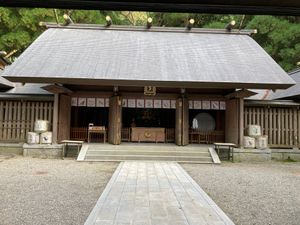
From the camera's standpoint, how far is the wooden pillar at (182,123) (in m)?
13.6

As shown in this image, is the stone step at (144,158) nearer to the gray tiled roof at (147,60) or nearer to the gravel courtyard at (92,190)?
the gravel courtyard at (92,190)

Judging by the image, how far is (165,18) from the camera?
90.9ft

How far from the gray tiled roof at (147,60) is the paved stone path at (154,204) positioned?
552cm

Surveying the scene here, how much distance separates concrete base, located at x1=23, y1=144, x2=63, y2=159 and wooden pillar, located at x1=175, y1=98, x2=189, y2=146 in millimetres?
5197

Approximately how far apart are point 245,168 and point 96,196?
644 cm

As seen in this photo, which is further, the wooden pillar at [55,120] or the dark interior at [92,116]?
the dark interior at [92,116]

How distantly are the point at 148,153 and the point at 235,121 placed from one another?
163 inches

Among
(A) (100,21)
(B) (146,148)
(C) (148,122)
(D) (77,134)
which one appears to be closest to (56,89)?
(D) (77,134)

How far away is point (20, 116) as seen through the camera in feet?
44.7

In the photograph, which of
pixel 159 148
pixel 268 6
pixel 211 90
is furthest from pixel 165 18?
pixel 268 6

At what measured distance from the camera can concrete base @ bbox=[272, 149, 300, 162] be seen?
13.4 meters

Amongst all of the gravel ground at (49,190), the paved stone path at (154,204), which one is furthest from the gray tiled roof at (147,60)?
the paved stone path at (154,204)

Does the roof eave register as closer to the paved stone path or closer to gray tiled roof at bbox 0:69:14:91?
gray tiled roof at bbox 0:69:14:91

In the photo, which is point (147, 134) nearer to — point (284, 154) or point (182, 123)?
point (182, 123)
